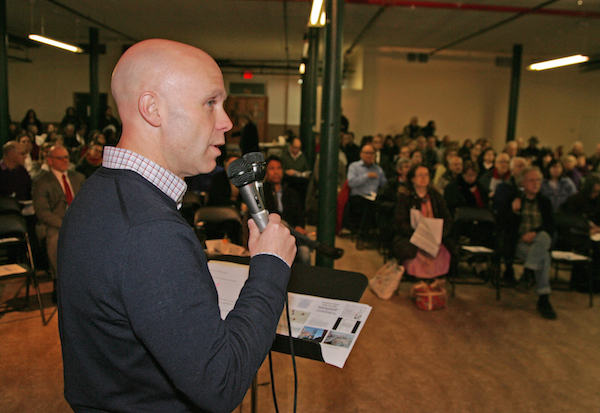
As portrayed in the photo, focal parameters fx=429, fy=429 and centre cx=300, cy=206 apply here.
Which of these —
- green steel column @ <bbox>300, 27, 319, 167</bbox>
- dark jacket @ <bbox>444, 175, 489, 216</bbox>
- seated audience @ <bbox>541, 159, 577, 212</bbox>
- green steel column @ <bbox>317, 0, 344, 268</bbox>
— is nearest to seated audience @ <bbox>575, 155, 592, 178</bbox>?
seated audience @ <bbox>541, 159, 577, 212</bbox>

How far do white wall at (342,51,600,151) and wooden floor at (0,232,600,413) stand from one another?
9446 mm

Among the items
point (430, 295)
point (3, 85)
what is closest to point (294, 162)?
point (430, 295)

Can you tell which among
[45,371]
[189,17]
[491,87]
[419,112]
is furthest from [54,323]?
[491,87]

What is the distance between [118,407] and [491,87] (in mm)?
14149

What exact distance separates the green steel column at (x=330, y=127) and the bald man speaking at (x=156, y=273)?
2.93 metres

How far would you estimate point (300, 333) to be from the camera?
3.70ft

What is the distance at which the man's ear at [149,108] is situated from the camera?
75 cm

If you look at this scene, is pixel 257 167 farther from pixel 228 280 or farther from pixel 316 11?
pixel 316 11

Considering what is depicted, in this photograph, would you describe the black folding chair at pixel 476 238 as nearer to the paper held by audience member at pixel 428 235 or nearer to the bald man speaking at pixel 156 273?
the paper held by audience member at pixel 428 235

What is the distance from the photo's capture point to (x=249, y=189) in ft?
3.06

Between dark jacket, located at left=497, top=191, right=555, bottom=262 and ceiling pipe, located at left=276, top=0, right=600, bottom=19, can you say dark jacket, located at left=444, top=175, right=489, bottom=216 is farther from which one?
ceiling pipe, located at left=276, top=0, right=600, bottom=19

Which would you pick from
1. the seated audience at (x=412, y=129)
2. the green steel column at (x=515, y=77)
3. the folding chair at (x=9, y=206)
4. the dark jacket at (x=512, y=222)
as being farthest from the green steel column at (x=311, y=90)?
the green steel column at (x=515, y=77)

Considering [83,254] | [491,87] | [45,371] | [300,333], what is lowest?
[45,371]

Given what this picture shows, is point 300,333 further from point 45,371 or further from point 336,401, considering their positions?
point 45,371
